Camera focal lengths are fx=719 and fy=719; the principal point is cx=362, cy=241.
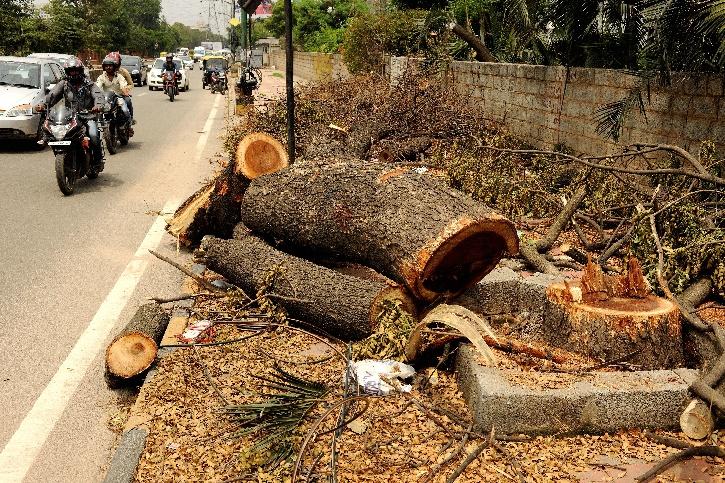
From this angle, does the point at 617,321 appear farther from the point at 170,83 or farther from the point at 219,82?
the point at 219,82

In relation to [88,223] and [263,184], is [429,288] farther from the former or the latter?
[88,223]

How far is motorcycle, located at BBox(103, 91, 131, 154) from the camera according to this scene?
13.8 meters

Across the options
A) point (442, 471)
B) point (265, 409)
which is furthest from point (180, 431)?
point (442, 471)

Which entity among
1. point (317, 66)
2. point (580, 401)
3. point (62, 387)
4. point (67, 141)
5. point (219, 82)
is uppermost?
point (317, 66)

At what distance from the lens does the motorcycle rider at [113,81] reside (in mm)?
13844

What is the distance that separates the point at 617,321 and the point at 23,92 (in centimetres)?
1386

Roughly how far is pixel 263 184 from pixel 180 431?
2976 mm

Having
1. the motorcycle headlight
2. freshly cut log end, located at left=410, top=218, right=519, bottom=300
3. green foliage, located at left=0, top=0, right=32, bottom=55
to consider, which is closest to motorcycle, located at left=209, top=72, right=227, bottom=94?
green foliage, located at left=0, top=0, right=32, bottom=55

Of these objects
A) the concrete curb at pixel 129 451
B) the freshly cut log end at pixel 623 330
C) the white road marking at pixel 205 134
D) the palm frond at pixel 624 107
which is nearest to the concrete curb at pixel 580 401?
the freshly cut log end at pixel 623 330

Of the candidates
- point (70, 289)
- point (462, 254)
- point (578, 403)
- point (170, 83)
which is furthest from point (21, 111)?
point (170, 83)

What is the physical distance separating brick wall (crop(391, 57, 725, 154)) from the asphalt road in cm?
571

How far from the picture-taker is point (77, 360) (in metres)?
5.07

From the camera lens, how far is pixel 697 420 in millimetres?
3873

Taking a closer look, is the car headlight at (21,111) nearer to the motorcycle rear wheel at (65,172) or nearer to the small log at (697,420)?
A: the motorcycle rear wheel at (65,172)
